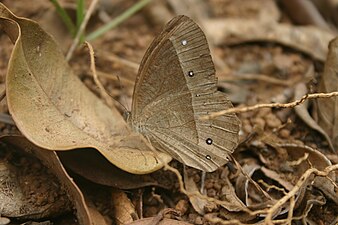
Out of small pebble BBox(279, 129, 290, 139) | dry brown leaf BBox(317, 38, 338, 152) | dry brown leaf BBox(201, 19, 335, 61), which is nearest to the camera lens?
dry brown leaf BBox(317, 38, 338, 152)

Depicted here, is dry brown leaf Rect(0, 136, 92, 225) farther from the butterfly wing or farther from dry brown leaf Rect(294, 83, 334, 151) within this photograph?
dry brown leaf Rect(294, 83, 334, 151)

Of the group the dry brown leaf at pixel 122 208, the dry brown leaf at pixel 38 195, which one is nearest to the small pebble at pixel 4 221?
the dry brown leaf at pixel 38 195

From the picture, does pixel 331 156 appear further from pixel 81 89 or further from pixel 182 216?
pixel 81 89

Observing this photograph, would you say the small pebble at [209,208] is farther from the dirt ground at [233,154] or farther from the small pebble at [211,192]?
the small pebble at [211,192]

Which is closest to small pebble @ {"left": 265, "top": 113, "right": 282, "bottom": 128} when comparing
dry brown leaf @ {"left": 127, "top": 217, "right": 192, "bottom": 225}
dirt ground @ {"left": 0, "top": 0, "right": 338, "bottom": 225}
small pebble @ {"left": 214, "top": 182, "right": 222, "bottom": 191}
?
dirt ground @ {"left": 0, "top": 0, "right": 338, "bottom": 225}

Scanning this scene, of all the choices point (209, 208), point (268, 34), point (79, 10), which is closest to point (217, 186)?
point (209, 208)

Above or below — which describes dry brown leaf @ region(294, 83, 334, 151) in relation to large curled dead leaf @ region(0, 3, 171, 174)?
below

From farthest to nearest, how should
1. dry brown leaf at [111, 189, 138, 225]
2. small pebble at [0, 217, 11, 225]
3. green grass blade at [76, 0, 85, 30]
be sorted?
green grass blade at [76, 0, 85, 30]
dry brown leaf at [111, 189, 138, 225]
small pebble at [0, 217, 11, 225]
